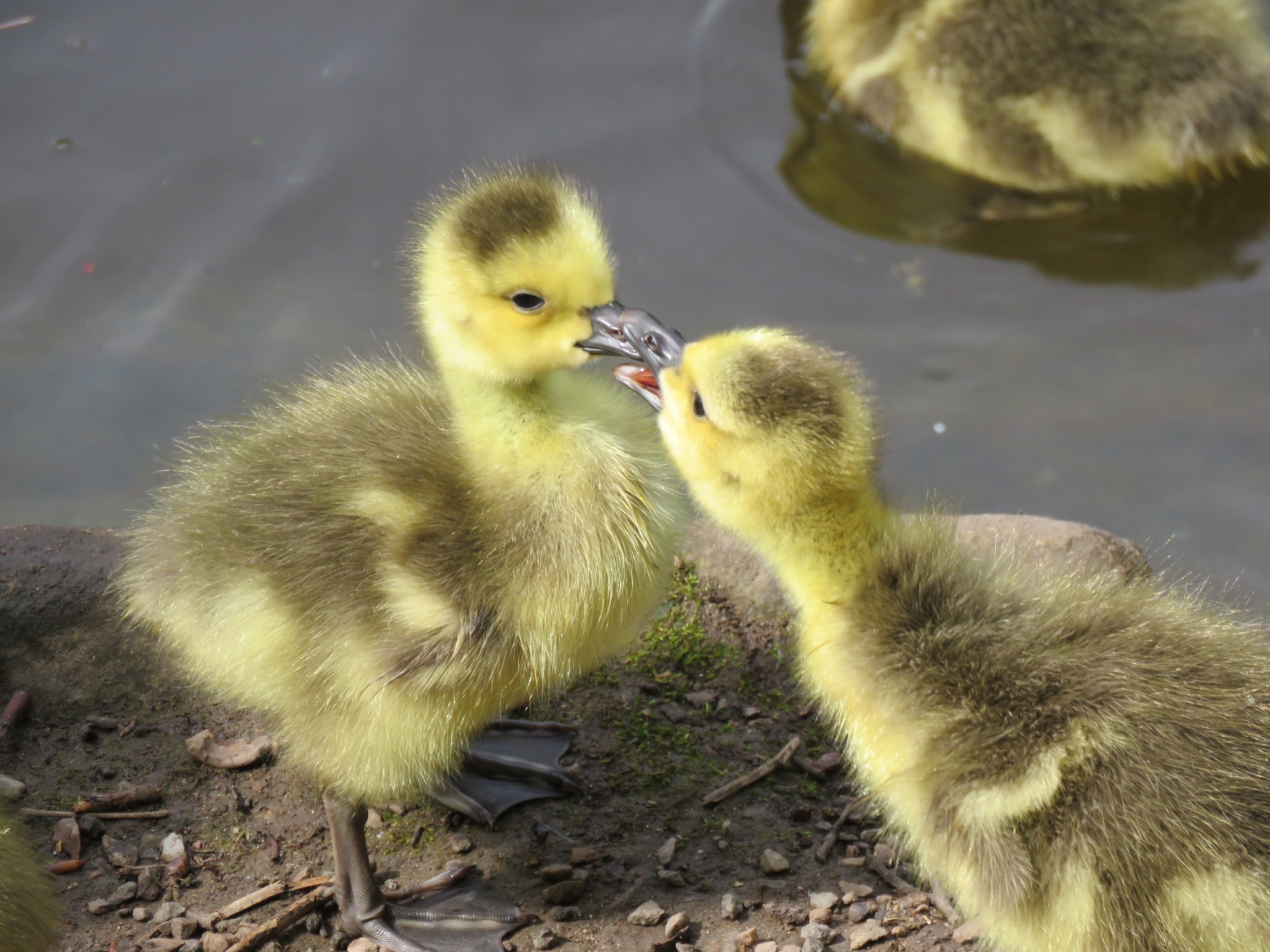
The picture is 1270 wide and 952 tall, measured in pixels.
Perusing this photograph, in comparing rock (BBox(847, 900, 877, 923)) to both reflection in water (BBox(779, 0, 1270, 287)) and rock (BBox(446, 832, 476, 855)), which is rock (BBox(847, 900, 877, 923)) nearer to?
rock (BBox(446, 832, 476, 855))

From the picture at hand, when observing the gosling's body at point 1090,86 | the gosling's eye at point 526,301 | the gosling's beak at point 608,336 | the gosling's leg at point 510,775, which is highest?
the gosling's eye at point 526,301

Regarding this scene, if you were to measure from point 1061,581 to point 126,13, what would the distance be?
3.26 m

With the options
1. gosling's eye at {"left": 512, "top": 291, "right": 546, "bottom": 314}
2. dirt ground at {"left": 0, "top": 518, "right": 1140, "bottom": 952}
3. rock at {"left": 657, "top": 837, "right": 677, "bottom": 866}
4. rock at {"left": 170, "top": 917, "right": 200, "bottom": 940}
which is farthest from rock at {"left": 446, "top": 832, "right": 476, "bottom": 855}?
gosling's eye at {"left": 512, "top": 291, "right": 546, "bottom": 314}

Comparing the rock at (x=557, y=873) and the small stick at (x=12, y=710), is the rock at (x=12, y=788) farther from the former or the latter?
the rock at (x=557, y=873)

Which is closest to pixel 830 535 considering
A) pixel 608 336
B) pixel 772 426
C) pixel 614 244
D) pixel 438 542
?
pixel 772 426

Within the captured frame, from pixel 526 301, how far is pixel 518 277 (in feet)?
0.14

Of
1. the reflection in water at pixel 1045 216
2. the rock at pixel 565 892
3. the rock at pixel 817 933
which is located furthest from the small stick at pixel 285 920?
the reflection in water at pixel 1045 216

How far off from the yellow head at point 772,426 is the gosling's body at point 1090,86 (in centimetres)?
178

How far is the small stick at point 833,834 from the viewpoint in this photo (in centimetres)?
233

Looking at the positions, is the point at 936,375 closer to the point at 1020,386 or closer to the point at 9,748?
the point at 1020,386

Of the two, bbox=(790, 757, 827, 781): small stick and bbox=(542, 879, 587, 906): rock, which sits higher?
bbox=(542, 879, 587, 906): rock

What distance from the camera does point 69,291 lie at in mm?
3619

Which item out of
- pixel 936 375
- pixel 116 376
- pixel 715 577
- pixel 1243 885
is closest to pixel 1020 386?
pixel 936 375

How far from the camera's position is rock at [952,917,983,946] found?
214 cm
